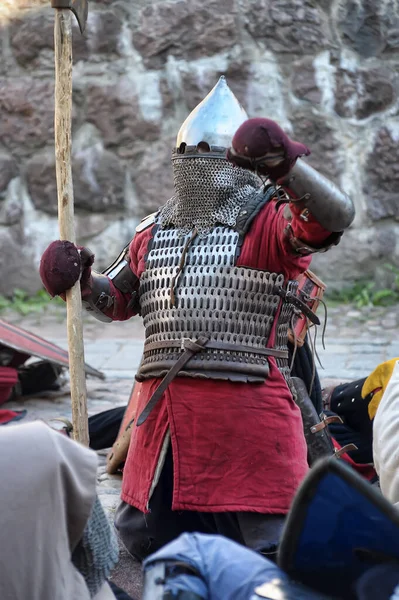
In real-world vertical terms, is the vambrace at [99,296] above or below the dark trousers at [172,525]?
above

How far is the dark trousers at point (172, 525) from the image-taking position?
10.1 feet

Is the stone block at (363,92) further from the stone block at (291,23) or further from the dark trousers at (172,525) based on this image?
the dark trousers at (172,525)

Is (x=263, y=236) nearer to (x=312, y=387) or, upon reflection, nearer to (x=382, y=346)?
(x=312, y=387)

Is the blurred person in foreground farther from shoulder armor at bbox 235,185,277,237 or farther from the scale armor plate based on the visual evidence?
shoulder armor at bbox 235,185,277,237

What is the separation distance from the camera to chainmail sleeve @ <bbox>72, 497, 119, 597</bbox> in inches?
76.9

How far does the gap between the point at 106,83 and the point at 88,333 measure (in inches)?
77.6

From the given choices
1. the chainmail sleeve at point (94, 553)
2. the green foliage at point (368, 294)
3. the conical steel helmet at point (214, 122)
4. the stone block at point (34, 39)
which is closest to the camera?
the chainmail sleeve at point (94, 553)

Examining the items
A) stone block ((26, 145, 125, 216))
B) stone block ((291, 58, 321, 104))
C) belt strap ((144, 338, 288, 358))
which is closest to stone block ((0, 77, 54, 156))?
stone block ((26, 145, 125, 216))

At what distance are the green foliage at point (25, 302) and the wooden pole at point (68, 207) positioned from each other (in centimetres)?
414

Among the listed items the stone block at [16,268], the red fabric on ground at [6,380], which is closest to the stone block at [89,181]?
the stone block at [16,268]

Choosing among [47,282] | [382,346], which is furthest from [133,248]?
[382,346]

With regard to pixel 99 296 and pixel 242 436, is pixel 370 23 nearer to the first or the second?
pixel 99 296

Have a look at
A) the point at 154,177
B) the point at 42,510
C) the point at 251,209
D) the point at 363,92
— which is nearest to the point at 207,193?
the point at 251,209

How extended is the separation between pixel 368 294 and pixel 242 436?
451 cm
